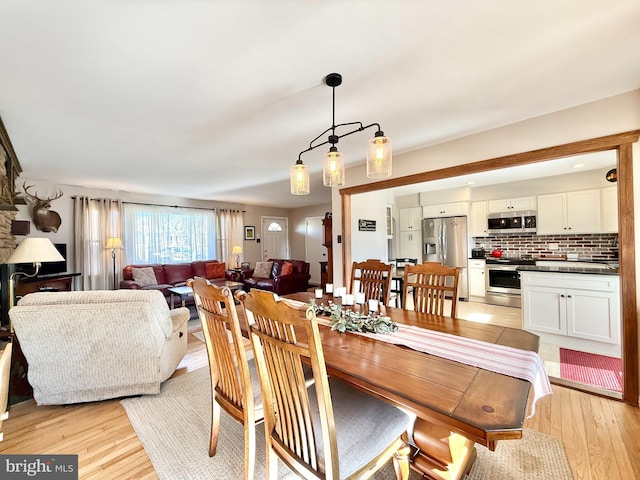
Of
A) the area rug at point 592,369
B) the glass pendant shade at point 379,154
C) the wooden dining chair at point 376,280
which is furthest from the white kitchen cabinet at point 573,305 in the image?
the glass pendant shade at point 379,154

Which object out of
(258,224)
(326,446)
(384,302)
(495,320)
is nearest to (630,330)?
(384,302)

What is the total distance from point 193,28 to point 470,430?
206 centimetres

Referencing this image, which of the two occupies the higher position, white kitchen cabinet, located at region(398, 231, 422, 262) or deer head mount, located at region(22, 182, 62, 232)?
deer head mount, located at region(22, 182, 62, 232)

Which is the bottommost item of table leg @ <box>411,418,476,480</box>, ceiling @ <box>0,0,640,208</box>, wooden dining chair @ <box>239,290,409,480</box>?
table leg @ <box>411,418,476,480</box>

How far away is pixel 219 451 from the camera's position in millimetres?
1685

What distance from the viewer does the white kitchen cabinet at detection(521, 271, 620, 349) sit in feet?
9.11

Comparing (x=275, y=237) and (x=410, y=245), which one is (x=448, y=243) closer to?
(x=410, y=245)

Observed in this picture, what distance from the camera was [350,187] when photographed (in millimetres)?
4020

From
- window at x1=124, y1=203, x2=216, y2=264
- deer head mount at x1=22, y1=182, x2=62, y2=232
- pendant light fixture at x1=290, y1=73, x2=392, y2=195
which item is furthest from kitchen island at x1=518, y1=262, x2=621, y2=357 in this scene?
deer head mount at x1=22, y1=182, x2=62, y2=232

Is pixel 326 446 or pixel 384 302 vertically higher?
pixel 384 302

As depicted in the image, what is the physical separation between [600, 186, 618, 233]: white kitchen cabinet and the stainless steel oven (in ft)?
3.57

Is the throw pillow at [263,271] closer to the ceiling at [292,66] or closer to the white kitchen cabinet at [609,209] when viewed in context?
the ceiling at [292,66]

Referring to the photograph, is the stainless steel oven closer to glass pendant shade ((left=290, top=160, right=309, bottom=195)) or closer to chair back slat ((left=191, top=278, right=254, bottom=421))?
glass pendant shade ((left=290, top=160, right=309, bottom=195))

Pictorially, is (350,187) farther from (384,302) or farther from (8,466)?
(8,466)
